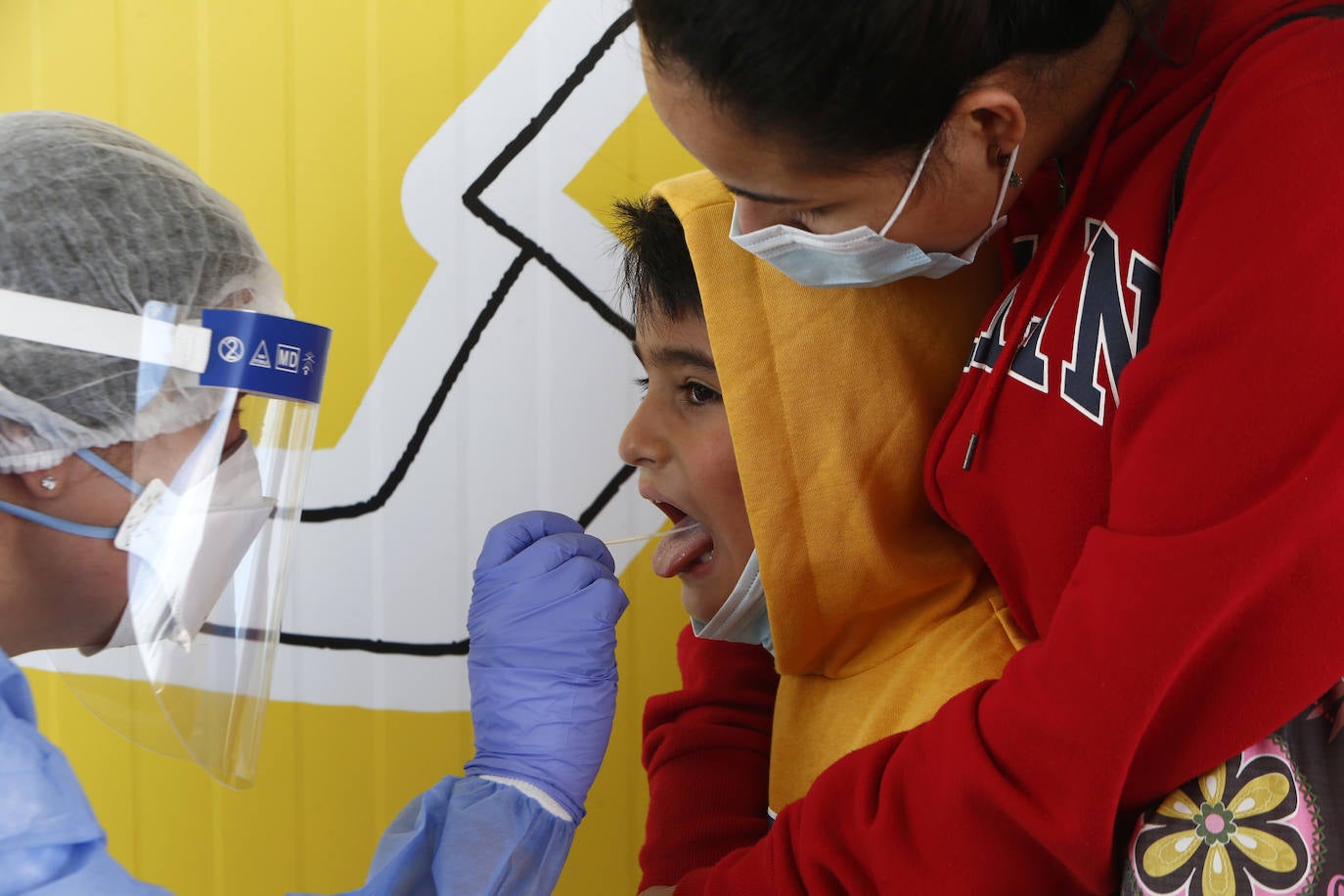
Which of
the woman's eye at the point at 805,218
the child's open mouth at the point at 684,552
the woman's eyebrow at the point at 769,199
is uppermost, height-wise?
the woman's eyebrow at the point at 769,199

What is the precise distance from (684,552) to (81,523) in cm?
61

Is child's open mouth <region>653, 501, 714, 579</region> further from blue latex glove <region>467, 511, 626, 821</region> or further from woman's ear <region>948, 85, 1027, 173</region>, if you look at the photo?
woman's ear <region>948, 85, 1027, 173</region>

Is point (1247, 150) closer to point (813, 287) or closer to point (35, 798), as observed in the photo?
point (813, 287)

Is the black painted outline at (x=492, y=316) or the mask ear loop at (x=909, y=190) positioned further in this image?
the black painted outline at (x=492, y=316)

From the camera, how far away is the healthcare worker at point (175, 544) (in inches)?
36.5

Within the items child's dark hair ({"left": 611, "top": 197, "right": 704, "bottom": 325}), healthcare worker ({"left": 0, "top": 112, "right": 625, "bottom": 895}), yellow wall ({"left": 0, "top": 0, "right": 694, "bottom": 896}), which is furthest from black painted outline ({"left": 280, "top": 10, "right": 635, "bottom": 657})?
healthcare worker ({"left": 0, "top": 112, "right": 625, "bottom": 895})

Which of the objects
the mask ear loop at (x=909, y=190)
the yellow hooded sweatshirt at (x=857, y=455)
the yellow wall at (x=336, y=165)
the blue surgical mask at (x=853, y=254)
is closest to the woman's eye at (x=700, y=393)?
the yellow hooded sweatshirt at (x=857, y=455)

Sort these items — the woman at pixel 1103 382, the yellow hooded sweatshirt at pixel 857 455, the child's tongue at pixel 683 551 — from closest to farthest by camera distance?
1. the woman at pixel 1103 382
2. the yellow hooded sweatshirt at pixel 857 455
3. the child's tongue at pixel 683 551

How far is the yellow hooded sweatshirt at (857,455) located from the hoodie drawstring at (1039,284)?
13cm

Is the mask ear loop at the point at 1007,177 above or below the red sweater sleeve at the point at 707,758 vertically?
above

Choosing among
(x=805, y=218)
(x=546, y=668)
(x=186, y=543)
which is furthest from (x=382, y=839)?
(x=805, y=218)

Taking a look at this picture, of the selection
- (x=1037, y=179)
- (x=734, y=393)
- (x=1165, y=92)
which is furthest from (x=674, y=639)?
(x=1165, y=92)

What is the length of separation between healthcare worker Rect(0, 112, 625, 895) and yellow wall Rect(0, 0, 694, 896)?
0.55 meters

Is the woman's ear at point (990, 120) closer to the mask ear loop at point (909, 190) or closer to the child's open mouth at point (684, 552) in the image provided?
the mask ear loop at point (909, 190)
